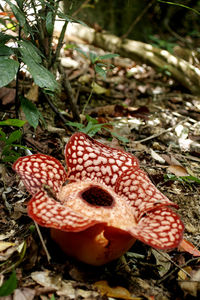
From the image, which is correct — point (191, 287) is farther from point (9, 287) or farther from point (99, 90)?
point (99, 90)

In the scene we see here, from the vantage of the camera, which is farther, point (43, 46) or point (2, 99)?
point (2, 99)

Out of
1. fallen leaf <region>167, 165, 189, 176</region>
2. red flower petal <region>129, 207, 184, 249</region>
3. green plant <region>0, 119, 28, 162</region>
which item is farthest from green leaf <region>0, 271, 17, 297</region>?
fallen leaf <region>167, 165, 189, 176</region>


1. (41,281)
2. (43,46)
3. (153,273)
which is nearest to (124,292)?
(153,273)

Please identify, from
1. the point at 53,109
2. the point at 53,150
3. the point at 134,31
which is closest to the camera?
the point at 53,150

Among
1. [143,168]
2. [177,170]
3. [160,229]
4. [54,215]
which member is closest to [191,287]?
[160,229]

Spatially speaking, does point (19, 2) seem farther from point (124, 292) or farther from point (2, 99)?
point (124, 292)

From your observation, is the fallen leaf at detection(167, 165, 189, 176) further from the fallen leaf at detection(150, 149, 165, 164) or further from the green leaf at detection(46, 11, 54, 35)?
the green leaf at detection(46, 11, 54, 35)
